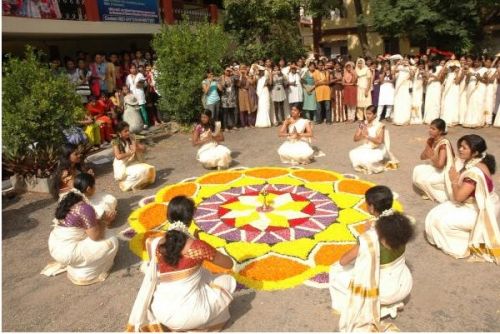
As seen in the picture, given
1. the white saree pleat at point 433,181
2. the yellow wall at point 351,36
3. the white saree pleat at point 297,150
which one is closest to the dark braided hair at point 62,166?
the white saree pleat at point 297,150

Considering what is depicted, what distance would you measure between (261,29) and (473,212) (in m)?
15.5

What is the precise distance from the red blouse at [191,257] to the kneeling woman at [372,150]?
5066mm

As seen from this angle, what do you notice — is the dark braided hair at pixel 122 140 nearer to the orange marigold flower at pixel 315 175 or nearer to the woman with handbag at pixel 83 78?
the orange marigold flower at pixel 315 175

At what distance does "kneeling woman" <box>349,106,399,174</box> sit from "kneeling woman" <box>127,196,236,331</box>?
16.1ft

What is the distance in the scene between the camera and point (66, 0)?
1316 cm

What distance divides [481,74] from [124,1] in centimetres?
1157

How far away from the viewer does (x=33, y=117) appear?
25.3 ft

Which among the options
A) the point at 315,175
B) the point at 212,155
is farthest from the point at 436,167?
the point at 212,155

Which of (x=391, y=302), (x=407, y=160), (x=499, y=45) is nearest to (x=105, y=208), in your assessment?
(x=391, y=302)

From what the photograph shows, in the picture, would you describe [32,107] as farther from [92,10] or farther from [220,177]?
[92,10]

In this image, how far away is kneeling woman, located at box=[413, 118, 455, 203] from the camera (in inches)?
243

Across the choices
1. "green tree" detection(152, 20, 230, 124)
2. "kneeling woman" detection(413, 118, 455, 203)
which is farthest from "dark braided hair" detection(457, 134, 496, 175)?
"green tree" detection(152, 20, 230, 124)

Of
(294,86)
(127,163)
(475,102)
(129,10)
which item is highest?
(129,10)

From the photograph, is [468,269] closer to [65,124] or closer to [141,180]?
[141,180]
